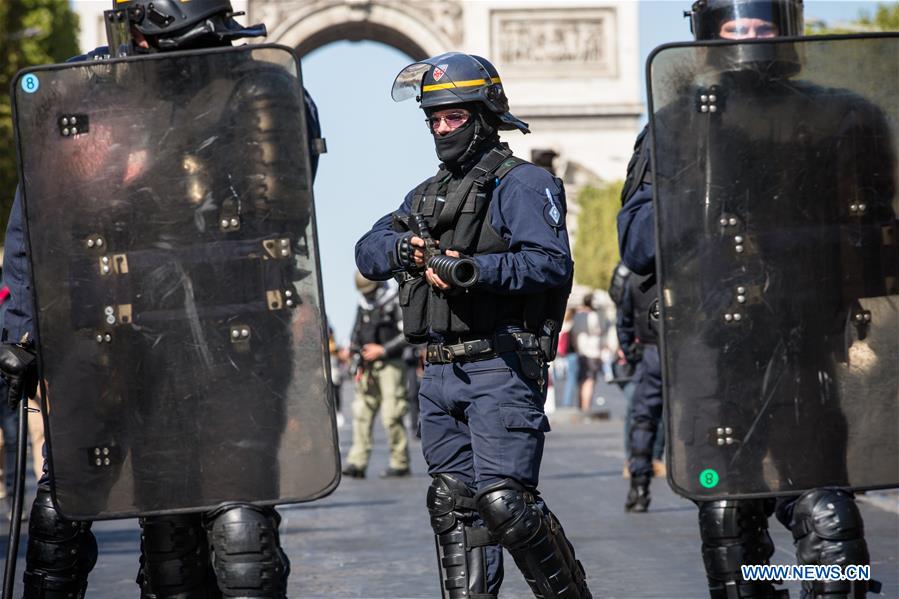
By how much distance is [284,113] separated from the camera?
515 cm

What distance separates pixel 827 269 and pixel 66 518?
6.86 ft

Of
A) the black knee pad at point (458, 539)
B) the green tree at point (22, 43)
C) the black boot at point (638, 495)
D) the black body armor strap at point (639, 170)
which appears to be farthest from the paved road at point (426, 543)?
the green tree at point (22, 43)

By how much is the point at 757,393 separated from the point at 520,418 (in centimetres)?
71

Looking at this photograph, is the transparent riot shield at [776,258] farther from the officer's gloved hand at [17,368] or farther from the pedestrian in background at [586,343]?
the pedestrian in background at [586,343]

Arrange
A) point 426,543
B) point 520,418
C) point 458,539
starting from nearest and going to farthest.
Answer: point 520,418 < point 458,539 < point 426,543

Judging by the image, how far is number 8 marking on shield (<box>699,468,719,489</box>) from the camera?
5.23m

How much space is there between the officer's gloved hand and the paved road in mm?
2122

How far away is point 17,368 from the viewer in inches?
225

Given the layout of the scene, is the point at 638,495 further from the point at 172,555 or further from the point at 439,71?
the point at 172,555

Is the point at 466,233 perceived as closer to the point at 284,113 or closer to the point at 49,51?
the point at 284,113

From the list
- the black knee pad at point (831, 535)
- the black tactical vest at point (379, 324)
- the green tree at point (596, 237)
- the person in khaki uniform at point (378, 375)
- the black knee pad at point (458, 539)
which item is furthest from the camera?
the green tree at point (596, 237)

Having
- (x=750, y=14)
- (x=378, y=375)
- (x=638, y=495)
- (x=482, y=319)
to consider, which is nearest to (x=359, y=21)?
(x=378, y=375)

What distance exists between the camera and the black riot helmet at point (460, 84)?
5.79 meters

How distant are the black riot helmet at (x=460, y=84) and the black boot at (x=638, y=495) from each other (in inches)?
207
